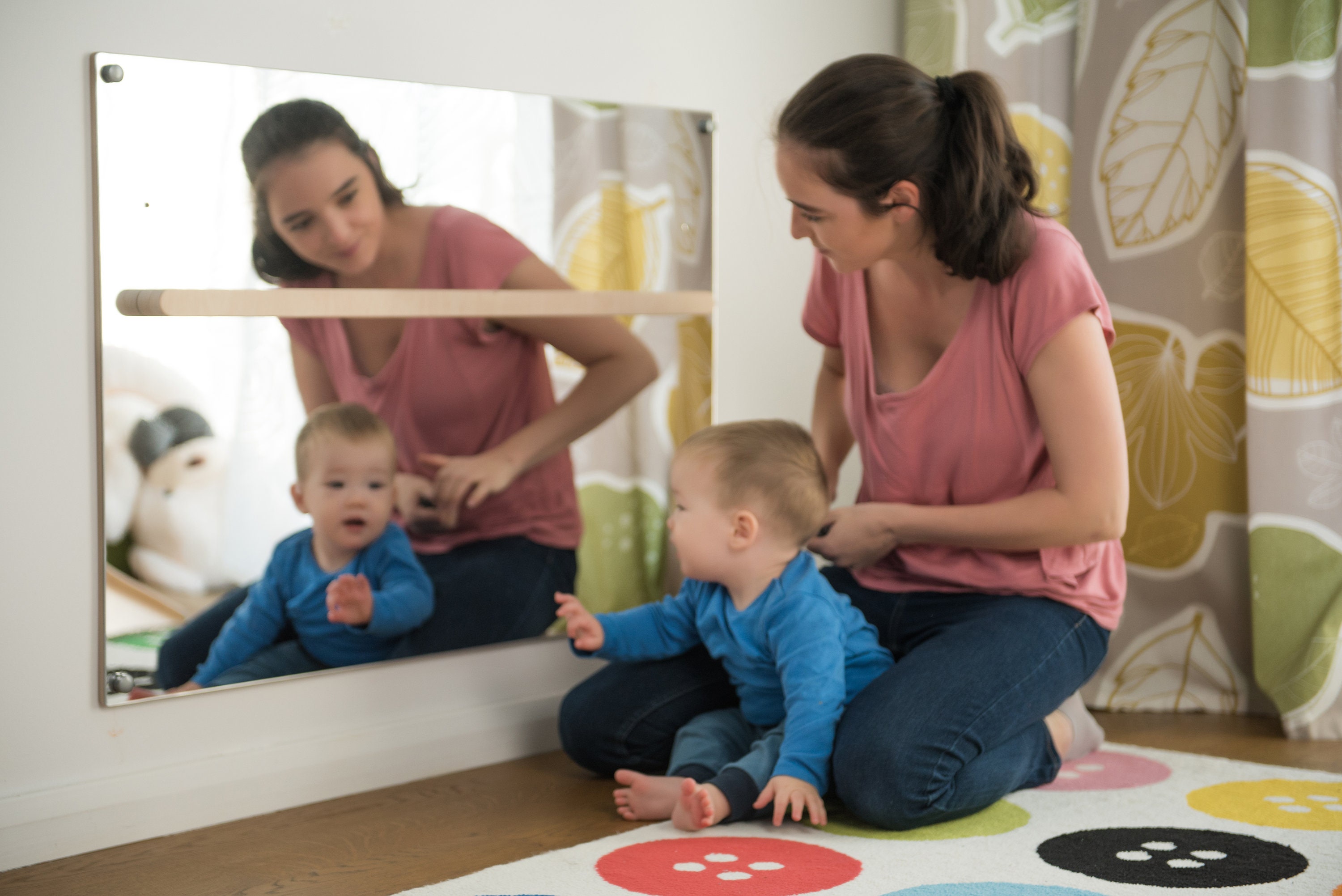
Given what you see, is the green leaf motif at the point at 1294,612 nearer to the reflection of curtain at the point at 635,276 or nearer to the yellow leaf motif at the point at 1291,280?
the yellow leaf motif at the point at 1291,280

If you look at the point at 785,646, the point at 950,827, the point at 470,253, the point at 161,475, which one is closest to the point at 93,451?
the point at 161,475

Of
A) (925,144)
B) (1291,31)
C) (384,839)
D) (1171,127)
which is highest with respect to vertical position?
(1291,31)

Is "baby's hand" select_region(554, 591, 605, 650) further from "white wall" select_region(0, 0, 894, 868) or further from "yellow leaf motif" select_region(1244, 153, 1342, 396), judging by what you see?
"yellow leaf motif" select_region(1244, 153, 1342, 396)

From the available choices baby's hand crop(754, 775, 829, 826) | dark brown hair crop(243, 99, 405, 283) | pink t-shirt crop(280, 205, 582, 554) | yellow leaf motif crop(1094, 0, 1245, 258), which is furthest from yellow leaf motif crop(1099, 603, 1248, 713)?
dark brown hair crop(243, 99, 405, 283)

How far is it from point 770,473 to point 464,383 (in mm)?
430

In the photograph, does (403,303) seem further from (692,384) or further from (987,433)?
(987,433)

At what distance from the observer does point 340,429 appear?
148cm

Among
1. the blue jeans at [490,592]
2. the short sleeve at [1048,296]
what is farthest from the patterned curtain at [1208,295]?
the blue jeans at [490,592]

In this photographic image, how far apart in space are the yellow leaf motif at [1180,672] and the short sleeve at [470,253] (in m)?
1.06

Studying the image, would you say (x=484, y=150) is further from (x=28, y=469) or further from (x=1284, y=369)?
(x=1284, y=369)

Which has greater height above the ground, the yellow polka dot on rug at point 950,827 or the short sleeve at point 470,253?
the short sleeve at point 470,253

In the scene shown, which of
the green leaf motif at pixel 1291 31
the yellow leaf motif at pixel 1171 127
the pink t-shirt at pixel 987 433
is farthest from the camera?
the yellow leaf motif at pixel 1171 127

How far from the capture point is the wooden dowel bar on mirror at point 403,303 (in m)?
1.30

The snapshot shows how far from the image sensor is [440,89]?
1499 mm
